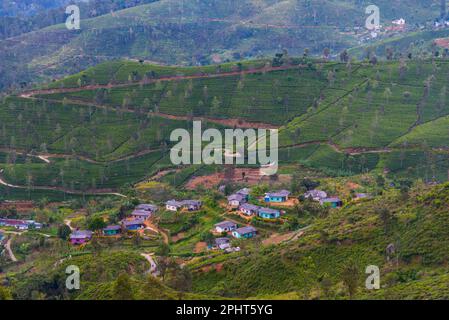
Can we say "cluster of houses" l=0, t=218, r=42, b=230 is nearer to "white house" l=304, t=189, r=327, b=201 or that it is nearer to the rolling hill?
the rolling hill

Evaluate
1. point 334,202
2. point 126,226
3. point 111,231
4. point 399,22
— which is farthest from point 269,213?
point 399,22

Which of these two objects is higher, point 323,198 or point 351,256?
point 351,256

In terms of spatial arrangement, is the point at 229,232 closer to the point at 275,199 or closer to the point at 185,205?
the point at 275,199

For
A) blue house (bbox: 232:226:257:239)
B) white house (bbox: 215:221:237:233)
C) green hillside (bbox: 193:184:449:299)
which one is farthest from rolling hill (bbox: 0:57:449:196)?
green hillside (bbox: 193:184:449:299)

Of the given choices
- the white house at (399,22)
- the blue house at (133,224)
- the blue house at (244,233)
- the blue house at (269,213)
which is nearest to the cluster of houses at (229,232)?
the blue house at (244,233)

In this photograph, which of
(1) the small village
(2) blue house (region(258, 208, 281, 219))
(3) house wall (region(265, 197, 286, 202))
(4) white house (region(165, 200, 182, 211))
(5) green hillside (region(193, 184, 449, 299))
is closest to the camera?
(5) green hillside (region(193, 184, 449, 299))

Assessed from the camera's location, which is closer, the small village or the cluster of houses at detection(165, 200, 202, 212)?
the small village

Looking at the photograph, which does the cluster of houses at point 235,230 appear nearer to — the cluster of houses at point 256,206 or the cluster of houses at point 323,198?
the cluster of houses at point 256,206
